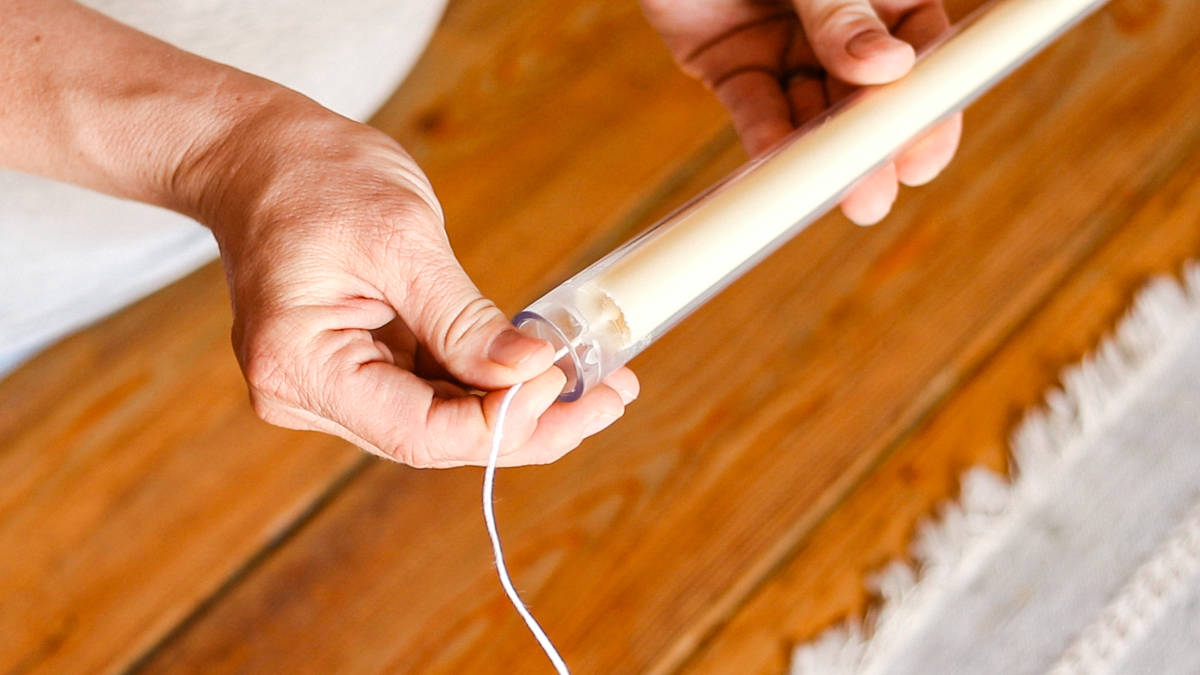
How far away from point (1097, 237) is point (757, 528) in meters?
0.34

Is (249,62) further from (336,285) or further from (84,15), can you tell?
(336,285)

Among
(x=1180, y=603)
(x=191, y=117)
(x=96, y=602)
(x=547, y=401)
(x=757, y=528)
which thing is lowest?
(x=1180, y=603)

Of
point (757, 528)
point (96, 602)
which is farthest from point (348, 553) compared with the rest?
point (757, 528)

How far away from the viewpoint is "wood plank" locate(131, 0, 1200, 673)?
0.65m

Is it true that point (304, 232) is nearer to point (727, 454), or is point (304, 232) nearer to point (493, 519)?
point (493, 519)

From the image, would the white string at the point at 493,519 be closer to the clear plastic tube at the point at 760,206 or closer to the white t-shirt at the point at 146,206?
the clear plastic tube at the point at 760,206

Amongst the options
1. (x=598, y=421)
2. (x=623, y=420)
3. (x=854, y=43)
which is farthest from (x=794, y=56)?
(x=598, y=421)

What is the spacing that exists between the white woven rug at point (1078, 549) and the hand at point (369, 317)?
31cm

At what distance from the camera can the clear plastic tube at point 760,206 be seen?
1.36ft

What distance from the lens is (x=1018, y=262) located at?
771mm

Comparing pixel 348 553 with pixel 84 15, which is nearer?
pixel 84 15

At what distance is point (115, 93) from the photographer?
1.60ft

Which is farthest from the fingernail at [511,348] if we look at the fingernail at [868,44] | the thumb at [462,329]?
the fingernail at [868,44]

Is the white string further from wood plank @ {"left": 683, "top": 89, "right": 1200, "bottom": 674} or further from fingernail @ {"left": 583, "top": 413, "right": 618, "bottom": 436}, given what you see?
wood plank @ {"left": 683, "top": 89, "right": 1200, "bottom": 674}
